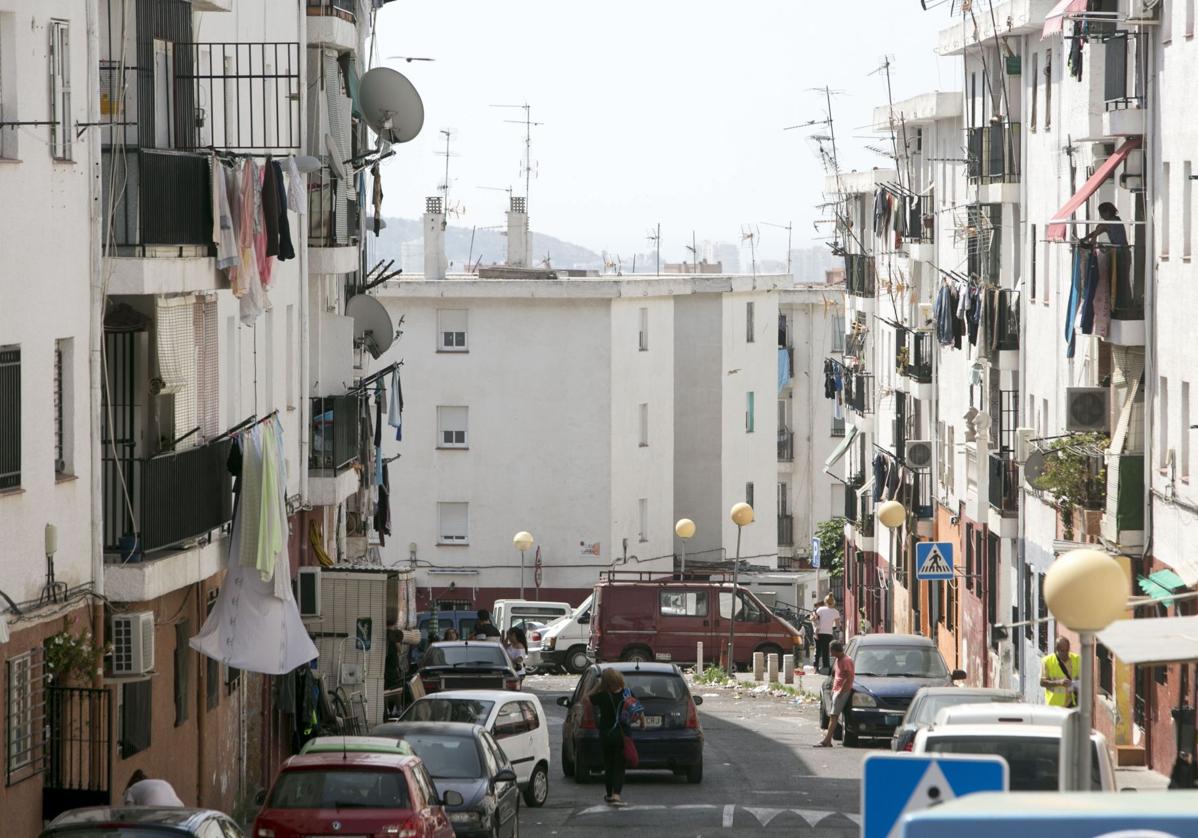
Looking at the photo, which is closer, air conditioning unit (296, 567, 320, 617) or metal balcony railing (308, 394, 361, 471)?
air conditioning unit (296, 567, 320, 617)

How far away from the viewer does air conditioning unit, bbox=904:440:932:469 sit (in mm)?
Answer: 47938

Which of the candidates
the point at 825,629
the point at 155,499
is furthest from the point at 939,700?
the point at 825,629

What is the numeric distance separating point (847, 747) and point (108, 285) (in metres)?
15.4

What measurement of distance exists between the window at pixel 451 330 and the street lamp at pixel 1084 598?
180 ft

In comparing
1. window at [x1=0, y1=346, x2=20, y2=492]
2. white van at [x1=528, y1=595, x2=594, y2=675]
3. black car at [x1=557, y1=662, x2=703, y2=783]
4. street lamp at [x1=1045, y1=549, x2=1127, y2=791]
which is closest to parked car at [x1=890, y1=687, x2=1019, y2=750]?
black car at [x1=557, y1=662, x2=703, y2=783]

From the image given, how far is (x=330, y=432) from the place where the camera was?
3198cm

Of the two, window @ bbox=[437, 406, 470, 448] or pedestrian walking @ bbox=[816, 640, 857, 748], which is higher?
window @ bbox=[437, 406, 470, 448]

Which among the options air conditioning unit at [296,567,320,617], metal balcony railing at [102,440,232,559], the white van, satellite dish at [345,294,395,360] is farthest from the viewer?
the white van

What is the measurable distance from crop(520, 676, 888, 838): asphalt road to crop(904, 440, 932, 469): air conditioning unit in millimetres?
13213

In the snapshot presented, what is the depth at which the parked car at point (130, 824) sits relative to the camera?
14047 millimetres

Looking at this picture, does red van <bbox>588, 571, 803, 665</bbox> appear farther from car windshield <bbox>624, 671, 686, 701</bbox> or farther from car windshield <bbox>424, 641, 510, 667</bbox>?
car windshield <bbox>624, 671, 686, 701</bbox>

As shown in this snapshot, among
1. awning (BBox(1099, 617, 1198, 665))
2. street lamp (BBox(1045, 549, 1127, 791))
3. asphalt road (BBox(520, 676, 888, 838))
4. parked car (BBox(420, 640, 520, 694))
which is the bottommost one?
asphalt road (BBox(520, 676, 888, 838))

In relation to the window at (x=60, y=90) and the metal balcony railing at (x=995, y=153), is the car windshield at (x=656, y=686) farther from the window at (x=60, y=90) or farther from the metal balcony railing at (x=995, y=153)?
the metal balcony railing at (x=995, y=153)

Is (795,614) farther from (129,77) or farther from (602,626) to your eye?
(129,77)
